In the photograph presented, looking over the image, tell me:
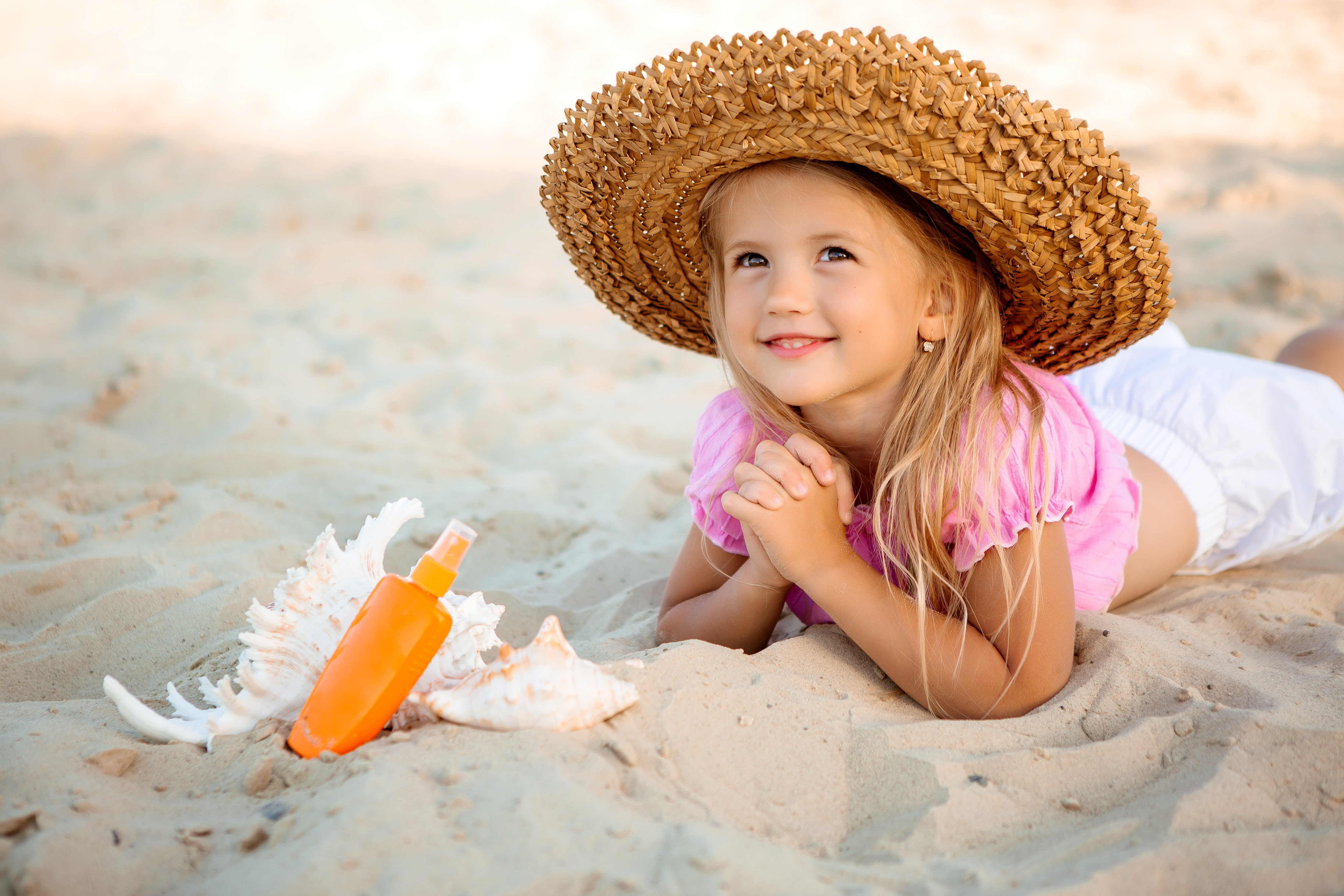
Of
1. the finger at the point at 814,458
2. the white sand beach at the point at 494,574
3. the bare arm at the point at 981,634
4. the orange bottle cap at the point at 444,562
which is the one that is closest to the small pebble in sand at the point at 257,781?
the white sand beach at the point at 494,574

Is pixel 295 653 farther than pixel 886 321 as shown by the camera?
No

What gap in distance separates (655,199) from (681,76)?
37 cm

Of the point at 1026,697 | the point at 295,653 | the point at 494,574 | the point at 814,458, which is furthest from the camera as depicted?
the point at 494,574

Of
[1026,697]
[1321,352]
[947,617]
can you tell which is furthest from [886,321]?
[1321,352]

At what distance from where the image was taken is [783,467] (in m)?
2.04

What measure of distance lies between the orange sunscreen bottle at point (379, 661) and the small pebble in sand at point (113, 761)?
279 millimetres

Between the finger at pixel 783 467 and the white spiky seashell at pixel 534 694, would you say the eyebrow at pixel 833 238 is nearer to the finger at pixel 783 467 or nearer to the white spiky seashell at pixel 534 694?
the finger at pixel 783 467

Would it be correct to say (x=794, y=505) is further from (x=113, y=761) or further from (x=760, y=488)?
(x=113, y=761)

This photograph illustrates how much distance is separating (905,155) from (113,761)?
1716 mm

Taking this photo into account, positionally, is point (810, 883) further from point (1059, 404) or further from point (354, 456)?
point (354, 456)

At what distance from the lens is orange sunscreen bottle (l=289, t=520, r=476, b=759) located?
155 centimetres

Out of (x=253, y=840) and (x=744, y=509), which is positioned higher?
(x=744, y=509)

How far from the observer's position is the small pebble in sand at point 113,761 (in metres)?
1.57

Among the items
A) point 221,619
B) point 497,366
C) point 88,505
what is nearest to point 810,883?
point 221,619
